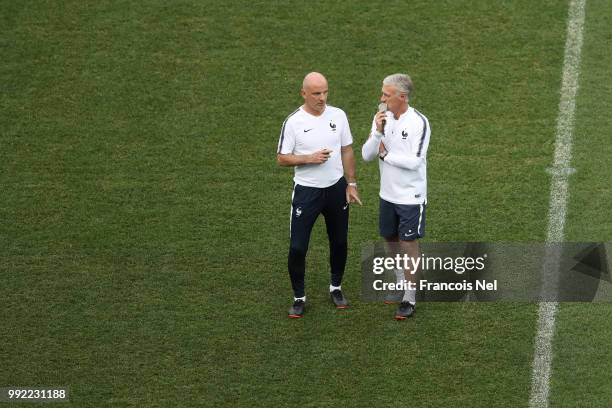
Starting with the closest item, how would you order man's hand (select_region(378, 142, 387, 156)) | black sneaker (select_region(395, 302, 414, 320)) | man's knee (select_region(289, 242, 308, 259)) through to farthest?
man's hand (select_region(378, 142, 387, 156)) < man's knee (select_region(289, 242, 308, 259)) < black sneaker (select_region(395, 302, 414, 320))

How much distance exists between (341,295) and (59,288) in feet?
8.21

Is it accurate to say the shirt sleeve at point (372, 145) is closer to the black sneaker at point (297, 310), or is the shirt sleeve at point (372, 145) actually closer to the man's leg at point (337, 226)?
the man's leg at point (337, 226)

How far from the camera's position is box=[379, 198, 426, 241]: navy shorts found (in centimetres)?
1020

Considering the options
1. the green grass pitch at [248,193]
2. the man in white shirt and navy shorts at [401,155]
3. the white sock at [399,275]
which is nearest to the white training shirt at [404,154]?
the man in white shirt and navy shorts at [401,155]

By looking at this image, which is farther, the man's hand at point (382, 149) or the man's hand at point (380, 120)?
the man's hand at point (382, 149)

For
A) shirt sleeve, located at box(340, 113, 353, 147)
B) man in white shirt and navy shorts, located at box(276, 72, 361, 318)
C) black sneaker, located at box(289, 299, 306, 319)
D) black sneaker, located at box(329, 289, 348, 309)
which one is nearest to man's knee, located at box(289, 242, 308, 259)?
man in white shirt and navy shorts, located at box(276, 72, 361, 318)

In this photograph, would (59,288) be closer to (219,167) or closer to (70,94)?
(219,167)

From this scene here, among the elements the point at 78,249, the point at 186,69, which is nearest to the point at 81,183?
the point at 78,249

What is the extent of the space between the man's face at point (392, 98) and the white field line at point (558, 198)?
221 cm

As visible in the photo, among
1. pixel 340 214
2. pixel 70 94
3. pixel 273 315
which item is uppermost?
pixel 70 94

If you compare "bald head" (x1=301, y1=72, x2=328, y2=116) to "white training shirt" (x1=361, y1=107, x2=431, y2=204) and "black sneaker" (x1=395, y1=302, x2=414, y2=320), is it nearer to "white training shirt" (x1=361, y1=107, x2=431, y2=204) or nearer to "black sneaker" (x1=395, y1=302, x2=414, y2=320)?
"white training shirt" (x1=361, y1=107, x2=431, y2=204)

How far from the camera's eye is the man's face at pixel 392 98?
987 centimetres

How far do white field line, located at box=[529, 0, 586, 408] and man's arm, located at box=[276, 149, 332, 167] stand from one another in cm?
233

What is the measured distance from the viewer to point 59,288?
1100 centimetres
